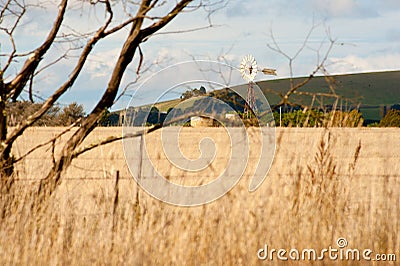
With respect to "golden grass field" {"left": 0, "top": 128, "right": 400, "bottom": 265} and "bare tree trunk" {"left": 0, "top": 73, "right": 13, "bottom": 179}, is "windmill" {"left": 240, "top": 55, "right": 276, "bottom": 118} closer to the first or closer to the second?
"golden grass field" {"left": 0, "top": 128, "right": 400, "bottom": 265}

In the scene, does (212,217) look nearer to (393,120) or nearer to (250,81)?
(250,81)

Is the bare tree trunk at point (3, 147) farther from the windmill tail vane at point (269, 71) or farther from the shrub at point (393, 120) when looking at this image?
the shrub at point (393, 120)

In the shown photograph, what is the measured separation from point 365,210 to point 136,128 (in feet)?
6.31

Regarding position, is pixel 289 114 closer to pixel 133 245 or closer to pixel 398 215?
pixel 398 215

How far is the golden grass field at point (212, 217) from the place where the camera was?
412cm

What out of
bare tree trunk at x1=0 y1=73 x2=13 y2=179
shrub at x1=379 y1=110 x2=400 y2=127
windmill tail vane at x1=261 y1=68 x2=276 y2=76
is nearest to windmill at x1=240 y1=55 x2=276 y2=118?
windmill tail vane at x1=261 y1=68 x2=276 y2=76

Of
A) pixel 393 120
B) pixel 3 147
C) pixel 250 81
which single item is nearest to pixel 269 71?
pixel 250 81

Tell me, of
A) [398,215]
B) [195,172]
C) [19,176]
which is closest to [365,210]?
[398,215]

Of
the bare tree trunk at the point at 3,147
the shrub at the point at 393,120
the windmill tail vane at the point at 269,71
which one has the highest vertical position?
the shrub at the point at 393,120

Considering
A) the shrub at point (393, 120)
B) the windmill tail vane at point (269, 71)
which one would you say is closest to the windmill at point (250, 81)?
the windmill tail vane at point (269, 71)

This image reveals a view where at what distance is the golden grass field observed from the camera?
4.12m

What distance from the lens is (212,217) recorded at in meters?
4.47

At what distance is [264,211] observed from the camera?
446 cm

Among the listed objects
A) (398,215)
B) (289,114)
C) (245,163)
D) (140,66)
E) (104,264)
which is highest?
(140,66)
